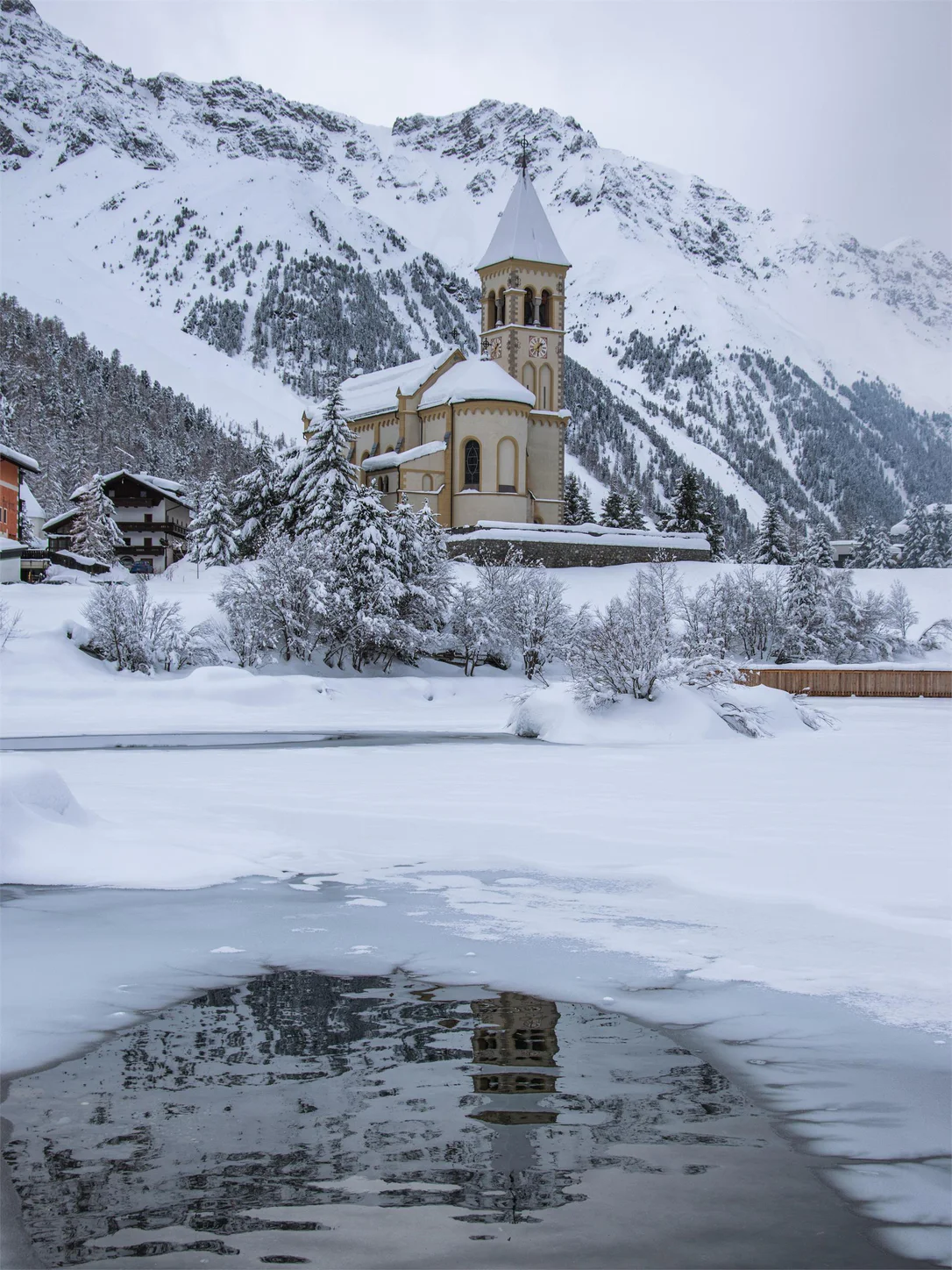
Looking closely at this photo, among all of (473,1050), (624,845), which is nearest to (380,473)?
(624,845)

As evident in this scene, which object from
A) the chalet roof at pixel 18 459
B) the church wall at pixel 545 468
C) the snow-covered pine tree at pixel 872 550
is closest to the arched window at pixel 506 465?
the church wall at pixel 545 468

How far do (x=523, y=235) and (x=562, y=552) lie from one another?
22.1 metres

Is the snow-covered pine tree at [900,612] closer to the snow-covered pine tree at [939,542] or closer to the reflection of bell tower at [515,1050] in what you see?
the snow-covered pine tree at [939,542]

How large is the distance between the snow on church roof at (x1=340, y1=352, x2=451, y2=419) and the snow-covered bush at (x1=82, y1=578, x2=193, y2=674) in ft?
A: 96.9

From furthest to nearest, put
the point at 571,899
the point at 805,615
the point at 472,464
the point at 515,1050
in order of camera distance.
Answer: the point at 472,464 → the point at 805,615 → the point at 571,899 → the point at 515,1050

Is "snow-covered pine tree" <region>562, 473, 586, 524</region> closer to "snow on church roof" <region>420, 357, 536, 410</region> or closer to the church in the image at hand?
the church

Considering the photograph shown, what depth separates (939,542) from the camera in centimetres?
10156

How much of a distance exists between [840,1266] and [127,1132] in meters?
3.00

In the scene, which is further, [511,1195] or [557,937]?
[557,937]

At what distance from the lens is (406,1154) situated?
544 cm

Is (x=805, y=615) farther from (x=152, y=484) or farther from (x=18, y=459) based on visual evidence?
(x=152, y=484)

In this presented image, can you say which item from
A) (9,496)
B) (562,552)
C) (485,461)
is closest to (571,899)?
(562,552)

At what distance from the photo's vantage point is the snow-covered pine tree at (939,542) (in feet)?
332

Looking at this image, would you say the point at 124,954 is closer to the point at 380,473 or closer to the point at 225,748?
the point at 225,748
